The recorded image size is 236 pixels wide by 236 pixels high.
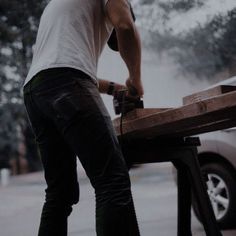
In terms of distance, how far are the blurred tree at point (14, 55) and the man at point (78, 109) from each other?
562 cm

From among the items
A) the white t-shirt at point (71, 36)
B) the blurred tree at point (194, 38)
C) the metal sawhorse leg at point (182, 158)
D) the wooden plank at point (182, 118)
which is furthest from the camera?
the blurred tree at point (194, 38)

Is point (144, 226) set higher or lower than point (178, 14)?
lower

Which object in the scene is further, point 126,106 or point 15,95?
point 15,95

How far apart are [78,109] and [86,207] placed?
4832 millimetres

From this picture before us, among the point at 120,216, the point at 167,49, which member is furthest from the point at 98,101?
the point at 167,49

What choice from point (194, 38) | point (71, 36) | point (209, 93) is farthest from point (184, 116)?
point (194, 38)

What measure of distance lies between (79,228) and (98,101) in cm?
308

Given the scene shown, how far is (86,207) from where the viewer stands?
6.47 metres

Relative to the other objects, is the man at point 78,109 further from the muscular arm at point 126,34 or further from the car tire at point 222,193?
the car tire at point 222,193

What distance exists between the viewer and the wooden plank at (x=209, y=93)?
184 cm

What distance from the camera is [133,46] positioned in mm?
2031

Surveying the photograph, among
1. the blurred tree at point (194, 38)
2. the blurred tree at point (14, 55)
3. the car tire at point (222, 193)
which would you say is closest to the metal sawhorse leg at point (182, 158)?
the car tire at point (222, 193)

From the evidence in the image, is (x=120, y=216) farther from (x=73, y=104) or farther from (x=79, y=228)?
(x=79, y=228)

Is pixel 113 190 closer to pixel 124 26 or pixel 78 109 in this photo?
pixel 78 109
